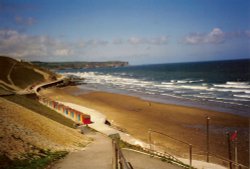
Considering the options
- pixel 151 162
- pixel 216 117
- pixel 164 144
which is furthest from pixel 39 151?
pixel 216 117

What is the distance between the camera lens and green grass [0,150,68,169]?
972 centimetres

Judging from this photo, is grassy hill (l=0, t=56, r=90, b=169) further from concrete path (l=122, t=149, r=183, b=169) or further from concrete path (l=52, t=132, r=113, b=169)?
concrete path (l=122, t=149, r=183, b=169)

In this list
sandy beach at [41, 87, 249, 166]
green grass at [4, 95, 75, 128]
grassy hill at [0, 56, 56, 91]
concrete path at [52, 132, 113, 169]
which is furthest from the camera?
grassy hill at [0, 56, 56, 91]

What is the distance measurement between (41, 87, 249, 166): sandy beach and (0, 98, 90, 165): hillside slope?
24.3ft

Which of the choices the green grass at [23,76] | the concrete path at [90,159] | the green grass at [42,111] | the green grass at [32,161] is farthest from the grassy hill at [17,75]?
the green grass at [32,161]

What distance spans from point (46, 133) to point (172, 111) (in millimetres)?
20500

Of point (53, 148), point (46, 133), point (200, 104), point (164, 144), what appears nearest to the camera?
point (53, 148)

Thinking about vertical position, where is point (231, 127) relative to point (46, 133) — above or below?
below

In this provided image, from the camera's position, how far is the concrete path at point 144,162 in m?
11.0

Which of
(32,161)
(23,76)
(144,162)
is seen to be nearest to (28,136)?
(32,161)

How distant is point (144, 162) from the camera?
37.8 feet

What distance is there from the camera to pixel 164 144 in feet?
62.3

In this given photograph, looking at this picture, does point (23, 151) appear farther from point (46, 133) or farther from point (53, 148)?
point (46, 133)

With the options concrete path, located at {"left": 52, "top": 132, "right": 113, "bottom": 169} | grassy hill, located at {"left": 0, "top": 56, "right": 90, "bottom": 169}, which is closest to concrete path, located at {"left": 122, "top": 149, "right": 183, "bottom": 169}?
concrete path, located at {"left": 52, "top": 132, "right": 113, "bottom": 169}
